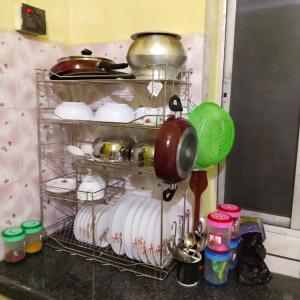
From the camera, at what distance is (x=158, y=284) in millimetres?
1085

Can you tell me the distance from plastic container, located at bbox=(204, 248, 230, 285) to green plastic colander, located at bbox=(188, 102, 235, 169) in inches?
12.9

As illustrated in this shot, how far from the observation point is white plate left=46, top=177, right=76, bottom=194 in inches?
50.2

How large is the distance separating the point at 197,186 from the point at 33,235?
71cm

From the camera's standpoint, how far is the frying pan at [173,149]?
0.92 metres

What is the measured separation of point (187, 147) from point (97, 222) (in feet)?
1.84

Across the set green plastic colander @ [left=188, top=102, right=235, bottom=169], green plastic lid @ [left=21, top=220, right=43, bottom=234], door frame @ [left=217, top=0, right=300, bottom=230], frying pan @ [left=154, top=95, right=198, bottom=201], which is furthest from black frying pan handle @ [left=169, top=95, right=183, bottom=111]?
green plastic lid @ [left=21, top=220, right=43, bottom=234]

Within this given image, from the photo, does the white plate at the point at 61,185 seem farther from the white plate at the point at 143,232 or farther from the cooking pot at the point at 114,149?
the white plate at the point at 143,232

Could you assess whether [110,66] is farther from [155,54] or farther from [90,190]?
[90,190]

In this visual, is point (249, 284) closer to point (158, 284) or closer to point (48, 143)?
point (158, 284)

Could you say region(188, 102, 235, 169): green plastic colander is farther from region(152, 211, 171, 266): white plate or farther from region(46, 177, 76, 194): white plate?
region(46, 177, 76, 194): white plate

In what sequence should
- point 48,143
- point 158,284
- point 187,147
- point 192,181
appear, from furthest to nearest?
point 48,143
point 192,181
point 158,284
point 187,147

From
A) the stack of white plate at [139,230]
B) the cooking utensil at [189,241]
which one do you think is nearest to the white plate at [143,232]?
the stack of white plate at [139,230]

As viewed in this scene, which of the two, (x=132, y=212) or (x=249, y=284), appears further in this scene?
(x=132, y=212)

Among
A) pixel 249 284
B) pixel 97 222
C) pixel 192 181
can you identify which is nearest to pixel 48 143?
pixel 97 222
